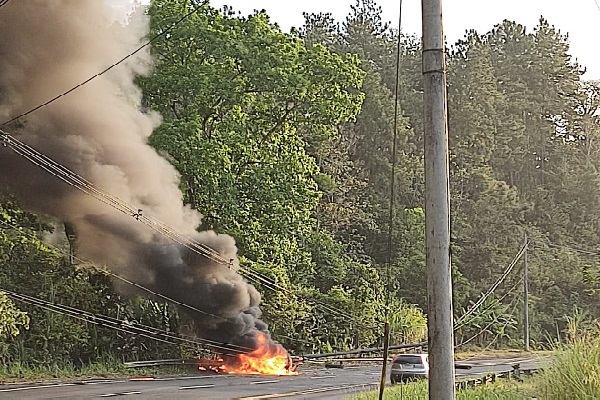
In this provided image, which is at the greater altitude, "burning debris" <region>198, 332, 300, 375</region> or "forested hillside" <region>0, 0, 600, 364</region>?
"forested hillside" <region>0, 0, 600, 364</region>

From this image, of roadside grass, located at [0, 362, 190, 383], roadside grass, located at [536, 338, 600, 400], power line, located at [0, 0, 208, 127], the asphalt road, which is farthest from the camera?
roadside grass, located at [0, 362, 190, 383]

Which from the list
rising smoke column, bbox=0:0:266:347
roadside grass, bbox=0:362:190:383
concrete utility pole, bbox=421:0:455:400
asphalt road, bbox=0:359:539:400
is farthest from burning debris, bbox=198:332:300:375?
concrete utility pole, bbox=421:0:455:400

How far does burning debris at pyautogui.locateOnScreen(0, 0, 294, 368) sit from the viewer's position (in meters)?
20.2

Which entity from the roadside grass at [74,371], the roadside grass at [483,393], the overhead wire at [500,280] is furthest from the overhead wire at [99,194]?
the overhead wire at [500,280]

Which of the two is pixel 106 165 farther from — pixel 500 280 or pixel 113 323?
pixel 500 280

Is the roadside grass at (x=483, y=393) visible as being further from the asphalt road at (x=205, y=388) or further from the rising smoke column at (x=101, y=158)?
the rising smoke column at (x=101, y=158)

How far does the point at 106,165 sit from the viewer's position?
2173 centimetres

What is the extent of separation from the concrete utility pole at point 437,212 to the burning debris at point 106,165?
15.7 meters

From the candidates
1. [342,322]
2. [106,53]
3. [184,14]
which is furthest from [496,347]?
[106,53]

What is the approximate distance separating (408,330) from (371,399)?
23813mm

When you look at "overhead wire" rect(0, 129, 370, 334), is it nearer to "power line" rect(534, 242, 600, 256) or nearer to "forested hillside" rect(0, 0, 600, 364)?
"forested hillside" rect(0, 0, 600, 364)

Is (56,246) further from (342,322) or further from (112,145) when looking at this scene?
(342,322)

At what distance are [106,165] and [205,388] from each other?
6499 millimetres

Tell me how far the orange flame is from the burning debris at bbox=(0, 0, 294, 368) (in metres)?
0.03
